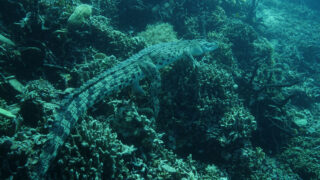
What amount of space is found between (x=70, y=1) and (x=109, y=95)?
5.27m

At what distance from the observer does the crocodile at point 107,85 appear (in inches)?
140

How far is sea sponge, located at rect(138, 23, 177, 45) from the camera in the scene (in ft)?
30.1

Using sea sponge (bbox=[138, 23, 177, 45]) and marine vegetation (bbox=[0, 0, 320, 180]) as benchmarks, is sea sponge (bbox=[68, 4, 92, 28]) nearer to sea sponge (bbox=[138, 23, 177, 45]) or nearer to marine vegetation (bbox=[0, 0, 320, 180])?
marine vegetation (bbox=[0, 0, 320, 180])

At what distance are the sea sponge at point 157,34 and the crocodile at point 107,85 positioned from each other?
191 centimetres

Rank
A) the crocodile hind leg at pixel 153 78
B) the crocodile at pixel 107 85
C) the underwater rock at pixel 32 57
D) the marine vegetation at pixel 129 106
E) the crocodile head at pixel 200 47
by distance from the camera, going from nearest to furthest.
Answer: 1. the crocodile at pixel 107 85
2. the marine vegetation at pixel 129 106
3. the crocodile hind leg at pixel 153 78
4. the underwater rock at pixel 32 57
5. the crocodile head at pixel 200 47

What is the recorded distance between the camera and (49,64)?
20.3 ft

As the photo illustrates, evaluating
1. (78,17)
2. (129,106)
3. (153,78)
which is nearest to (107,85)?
(129,106)

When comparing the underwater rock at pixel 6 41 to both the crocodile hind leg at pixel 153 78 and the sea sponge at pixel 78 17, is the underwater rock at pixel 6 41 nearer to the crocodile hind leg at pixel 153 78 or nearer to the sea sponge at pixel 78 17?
the sea sponge at pixel 78 17

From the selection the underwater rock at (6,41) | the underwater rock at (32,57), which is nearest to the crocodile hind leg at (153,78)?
the underwater rock at (32,57)

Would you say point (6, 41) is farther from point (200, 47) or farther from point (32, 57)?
point (200, 47)

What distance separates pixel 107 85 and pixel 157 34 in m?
5.23

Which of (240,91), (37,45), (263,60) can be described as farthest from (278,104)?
(37,45)

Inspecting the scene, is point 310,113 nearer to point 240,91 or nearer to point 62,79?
point 240,91

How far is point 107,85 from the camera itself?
16.2ft
